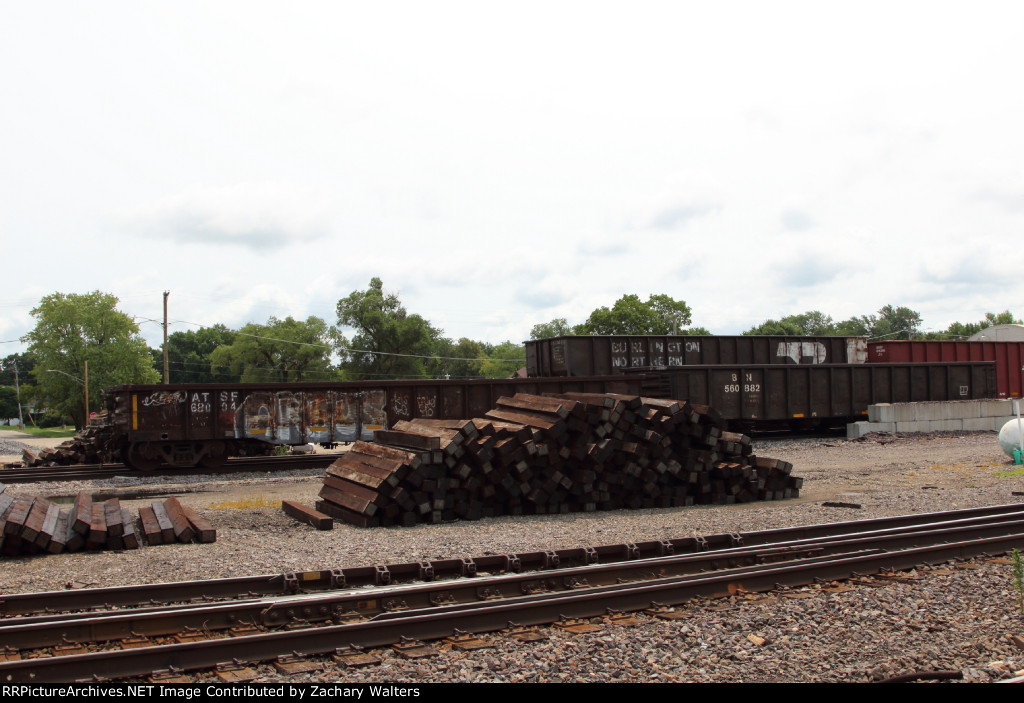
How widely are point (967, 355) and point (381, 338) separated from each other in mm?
46434

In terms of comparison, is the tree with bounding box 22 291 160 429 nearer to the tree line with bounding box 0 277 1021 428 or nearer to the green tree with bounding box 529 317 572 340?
the tree line with bounding box 0 277 1021 428

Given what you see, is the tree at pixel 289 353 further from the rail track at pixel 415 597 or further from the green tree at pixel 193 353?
the rail track at pixel 415 597

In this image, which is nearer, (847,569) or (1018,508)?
(847,569)

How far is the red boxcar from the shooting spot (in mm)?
29562

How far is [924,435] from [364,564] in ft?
72.2

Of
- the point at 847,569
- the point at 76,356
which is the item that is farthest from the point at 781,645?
the point at 76,356

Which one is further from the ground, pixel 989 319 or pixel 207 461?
pixel 989 319

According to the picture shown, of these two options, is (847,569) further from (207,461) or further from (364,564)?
(207,461)

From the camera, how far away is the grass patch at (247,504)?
11.8 metres

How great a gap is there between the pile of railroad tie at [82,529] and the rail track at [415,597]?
2306 millimetres

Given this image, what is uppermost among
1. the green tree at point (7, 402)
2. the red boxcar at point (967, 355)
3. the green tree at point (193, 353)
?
the green tree at point (193, 353)

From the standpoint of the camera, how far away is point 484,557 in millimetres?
7492

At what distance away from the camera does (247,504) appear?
12.2 metres

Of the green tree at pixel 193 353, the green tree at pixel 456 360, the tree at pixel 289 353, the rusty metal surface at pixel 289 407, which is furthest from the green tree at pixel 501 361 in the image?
the rusty metal surface at pixel 289 407
